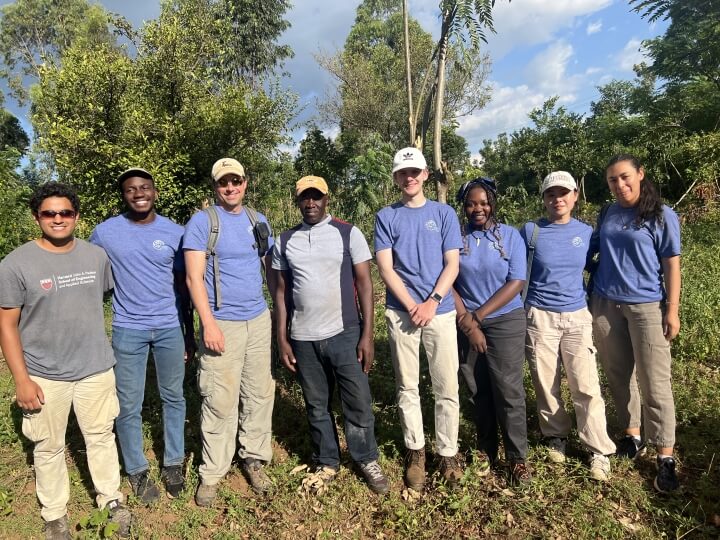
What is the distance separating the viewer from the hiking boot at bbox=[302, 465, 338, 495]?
2.99 m

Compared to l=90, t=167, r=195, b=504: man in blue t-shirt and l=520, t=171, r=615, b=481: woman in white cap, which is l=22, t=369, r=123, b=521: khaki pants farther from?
l=520, t=171, r=615, b=481: woman in white cap

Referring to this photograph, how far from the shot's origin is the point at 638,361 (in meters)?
2.93

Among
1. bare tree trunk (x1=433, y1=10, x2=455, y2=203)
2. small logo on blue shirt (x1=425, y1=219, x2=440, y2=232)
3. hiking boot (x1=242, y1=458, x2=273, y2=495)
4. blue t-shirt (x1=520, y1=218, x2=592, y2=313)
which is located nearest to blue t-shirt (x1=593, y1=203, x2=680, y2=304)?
blue t-shirt (x1=520, y1=218, x2=592, y2=313)

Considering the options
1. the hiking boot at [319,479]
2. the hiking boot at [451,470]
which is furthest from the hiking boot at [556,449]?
the hiking boot at [319,479]

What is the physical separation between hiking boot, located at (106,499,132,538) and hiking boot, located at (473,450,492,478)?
86.5 inches

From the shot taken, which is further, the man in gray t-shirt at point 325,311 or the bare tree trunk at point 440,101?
the bare tree trunk at point 440,101

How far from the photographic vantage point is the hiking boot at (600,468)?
2.90m

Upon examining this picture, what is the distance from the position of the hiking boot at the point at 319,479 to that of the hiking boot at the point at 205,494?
598mm

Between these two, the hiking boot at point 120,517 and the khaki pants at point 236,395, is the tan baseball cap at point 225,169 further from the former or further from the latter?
the hiking boot at point 120,517

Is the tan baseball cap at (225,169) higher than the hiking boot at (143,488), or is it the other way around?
the tan baseball cap at (225,169)

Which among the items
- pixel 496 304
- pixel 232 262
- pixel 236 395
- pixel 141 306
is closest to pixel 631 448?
pixel 496 304

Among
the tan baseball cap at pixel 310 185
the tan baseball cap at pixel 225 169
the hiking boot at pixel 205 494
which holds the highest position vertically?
the tan baseball cap at pixel 225 169

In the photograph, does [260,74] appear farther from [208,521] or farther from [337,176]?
[208,521]

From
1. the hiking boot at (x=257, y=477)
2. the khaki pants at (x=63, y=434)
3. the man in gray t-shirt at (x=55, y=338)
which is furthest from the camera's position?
the hiking boot at (x=257, y=477)
